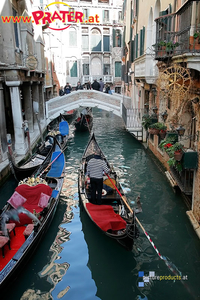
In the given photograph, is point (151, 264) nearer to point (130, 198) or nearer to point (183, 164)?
point (183, 164)

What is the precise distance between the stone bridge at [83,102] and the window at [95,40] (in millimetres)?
12460

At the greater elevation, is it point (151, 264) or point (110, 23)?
point (110, 23)

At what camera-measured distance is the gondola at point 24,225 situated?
11.1 feet

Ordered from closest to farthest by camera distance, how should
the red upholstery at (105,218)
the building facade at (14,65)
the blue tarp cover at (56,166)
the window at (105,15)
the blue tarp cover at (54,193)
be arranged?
the red upholstery at (105,218) < the blue tarp cover at (54,193) < the blue tarp cover at (56,166) < the building facade at (14,65) < the window at (105,15)

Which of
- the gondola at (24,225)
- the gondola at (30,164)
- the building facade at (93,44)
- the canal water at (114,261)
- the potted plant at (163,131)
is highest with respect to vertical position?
the building facade at (93,44)

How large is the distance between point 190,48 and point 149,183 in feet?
11.2

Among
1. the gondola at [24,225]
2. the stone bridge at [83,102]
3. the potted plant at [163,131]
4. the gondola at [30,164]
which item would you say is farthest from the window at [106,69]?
the gondola at [24,225]

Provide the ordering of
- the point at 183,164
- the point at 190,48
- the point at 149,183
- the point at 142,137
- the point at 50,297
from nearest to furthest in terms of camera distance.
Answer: the point at 50,297 < the point at 190,48 < the point at 183,164 < the point at 149,183 < the point at 142,137

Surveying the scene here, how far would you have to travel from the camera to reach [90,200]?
16.1 feet

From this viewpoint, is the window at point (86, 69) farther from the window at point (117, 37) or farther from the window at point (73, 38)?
the window at point (117, 37)

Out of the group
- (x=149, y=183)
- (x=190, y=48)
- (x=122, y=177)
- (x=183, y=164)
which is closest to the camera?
(x=190, y=48)

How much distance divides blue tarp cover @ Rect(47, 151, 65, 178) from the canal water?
635 mm

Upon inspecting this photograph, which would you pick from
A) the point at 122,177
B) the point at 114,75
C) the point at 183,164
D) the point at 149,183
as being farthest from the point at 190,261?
the point at 114,75

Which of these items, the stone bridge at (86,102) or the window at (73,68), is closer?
the stone bridge at (86,102)
